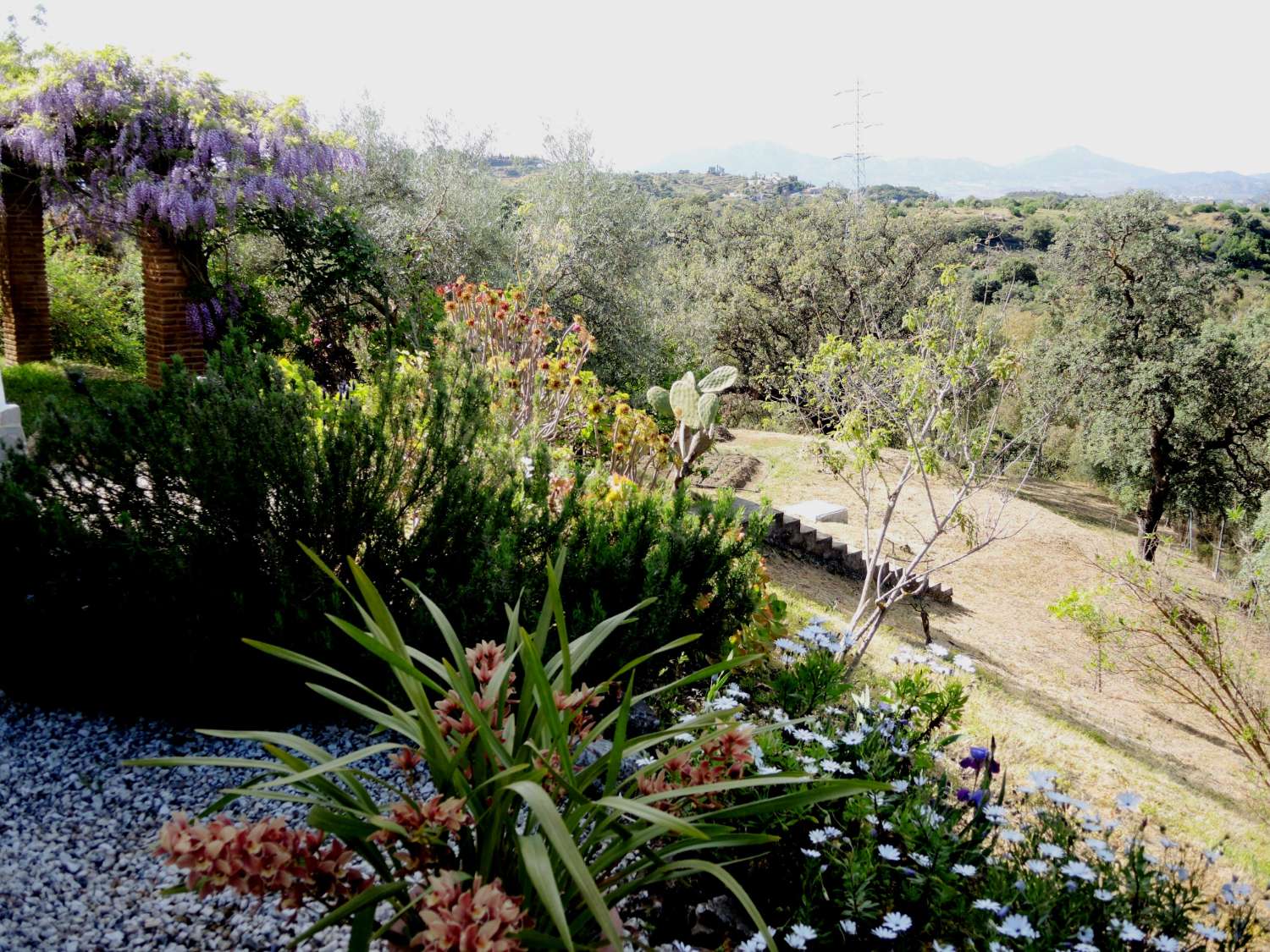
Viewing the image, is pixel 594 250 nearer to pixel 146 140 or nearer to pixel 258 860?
pixel 146 140

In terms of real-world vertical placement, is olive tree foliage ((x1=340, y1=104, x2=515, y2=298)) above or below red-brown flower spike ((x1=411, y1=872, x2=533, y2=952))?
above

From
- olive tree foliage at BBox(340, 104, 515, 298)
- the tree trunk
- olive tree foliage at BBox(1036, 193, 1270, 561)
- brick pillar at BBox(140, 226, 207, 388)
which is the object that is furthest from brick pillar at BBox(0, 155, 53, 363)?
the tree trunk

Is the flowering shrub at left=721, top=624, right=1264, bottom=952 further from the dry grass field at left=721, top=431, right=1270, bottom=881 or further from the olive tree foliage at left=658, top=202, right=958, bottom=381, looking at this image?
the olive tree foliage at left=658, top=202, right=958, bottom=381

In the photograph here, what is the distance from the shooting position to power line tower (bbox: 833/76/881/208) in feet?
41.1

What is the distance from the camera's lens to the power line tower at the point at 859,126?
12.5 metres

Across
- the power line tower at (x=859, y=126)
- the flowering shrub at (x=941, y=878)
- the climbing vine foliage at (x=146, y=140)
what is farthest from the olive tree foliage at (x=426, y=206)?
the flowering shrub at (x=941, y=878)

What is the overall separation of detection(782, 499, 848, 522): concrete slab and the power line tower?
596 centimetres

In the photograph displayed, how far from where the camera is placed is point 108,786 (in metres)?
2.36

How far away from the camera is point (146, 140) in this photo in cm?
702

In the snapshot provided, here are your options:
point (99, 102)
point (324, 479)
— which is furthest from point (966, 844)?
point (99, 102)

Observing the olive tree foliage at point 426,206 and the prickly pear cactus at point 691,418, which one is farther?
the olive tree foliage at point 426,206

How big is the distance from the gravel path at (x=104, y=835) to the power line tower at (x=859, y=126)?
39.0 ft

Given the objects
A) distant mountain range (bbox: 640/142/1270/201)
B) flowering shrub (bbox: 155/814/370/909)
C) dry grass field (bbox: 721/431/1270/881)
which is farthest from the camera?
distant mountain range (bbox: 640/142/1270/201)

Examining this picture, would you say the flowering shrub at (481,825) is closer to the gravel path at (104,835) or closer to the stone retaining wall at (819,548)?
the gravel path at (104,835)
